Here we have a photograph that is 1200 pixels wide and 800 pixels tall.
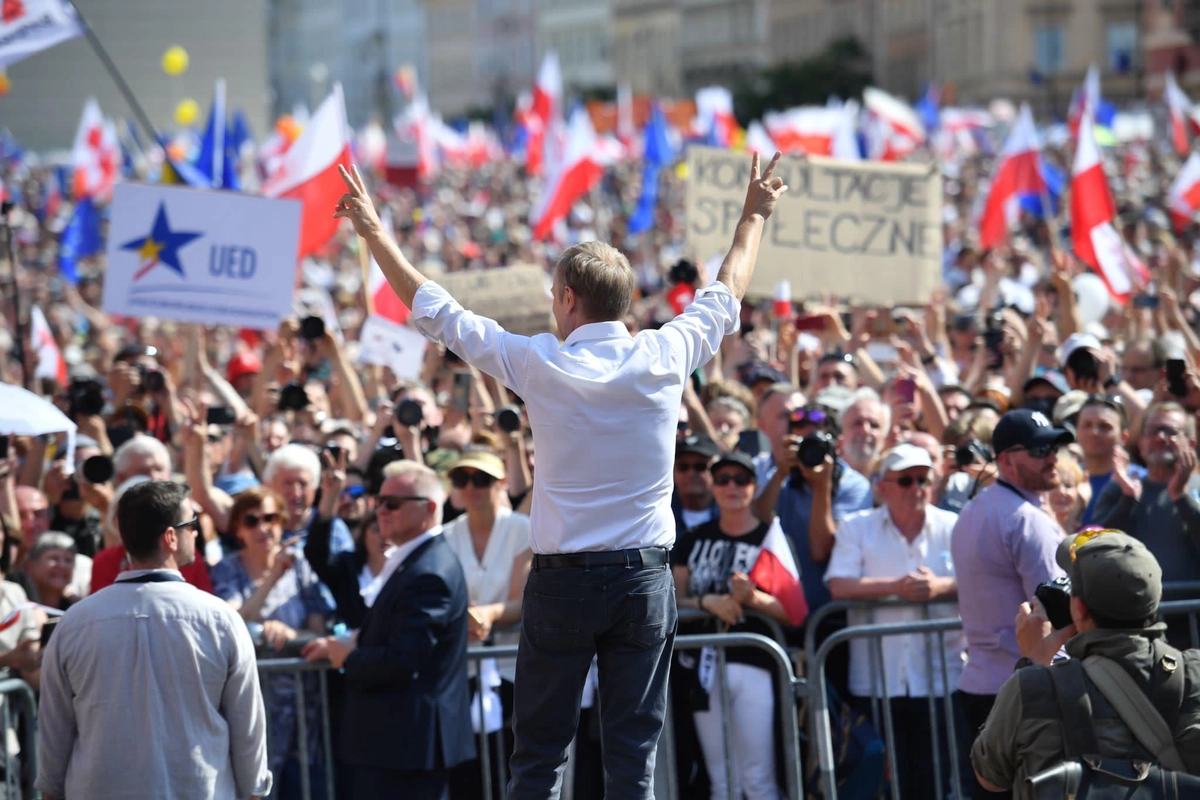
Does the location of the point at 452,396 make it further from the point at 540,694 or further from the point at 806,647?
the point at 540,694

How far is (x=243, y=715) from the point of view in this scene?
437cm

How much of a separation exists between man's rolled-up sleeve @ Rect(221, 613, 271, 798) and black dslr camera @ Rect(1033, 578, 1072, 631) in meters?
2.02

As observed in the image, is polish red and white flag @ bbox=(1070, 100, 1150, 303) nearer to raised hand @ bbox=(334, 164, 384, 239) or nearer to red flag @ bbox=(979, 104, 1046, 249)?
red flag @ bbox=(979, 104, 1046, 249)

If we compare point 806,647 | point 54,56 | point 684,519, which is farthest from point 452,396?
point 54,56

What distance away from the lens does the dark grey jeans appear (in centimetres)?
372

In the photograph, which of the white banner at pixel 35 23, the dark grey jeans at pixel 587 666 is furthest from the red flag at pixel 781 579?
the white banner at pixel 35 23

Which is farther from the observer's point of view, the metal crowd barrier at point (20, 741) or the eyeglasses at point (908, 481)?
the eyeglasses at point (908, 481)

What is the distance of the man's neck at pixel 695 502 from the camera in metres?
6.32

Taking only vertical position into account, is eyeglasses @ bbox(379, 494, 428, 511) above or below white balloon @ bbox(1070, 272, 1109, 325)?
below

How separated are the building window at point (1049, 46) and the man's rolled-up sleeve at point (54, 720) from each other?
225ft

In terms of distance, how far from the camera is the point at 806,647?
5895 mm

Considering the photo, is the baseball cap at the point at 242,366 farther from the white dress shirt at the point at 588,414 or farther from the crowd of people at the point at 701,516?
the white dress shirt at the point at 588,414

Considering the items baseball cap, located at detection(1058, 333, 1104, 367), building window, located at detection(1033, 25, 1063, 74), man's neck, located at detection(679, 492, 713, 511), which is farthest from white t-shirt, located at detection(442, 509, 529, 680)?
building window, located at detection(1033, 25, 1063, 74)

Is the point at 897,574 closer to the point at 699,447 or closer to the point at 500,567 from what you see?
the point at 699,447
